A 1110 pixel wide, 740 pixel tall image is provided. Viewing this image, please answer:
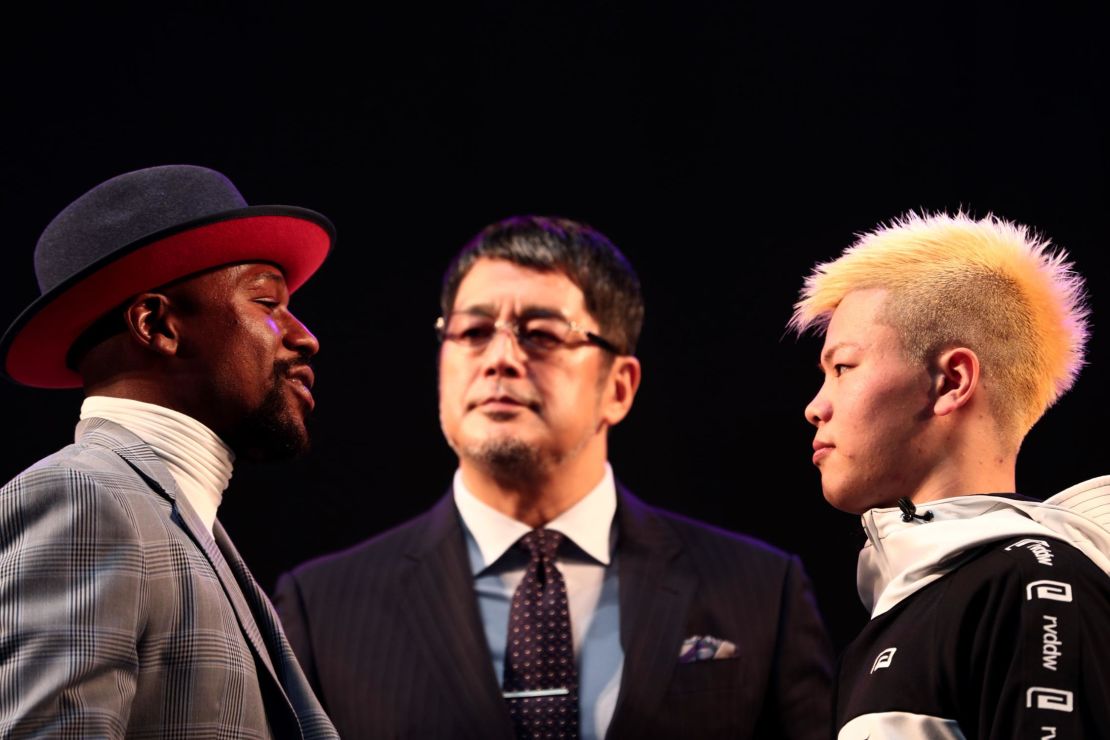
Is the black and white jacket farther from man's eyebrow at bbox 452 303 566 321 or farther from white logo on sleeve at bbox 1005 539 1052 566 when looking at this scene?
man's eyebrow at bbox 452 303 566 321

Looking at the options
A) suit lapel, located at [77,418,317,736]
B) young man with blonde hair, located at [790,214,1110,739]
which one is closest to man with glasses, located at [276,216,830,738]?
young man with blonde hair, located at [790,214,1110,739]

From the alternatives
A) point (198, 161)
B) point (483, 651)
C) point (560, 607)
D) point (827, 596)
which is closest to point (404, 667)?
point (483, 651)

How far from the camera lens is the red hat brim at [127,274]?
201cm

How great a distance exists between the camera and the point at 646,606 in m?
2.94

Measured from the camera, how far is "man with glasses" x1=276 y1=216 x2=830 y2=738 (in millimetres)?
2824

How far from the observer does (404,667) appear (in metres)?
2.87

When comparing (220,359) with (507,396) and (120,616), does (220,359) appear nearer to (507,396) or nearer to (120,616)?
(120,616)

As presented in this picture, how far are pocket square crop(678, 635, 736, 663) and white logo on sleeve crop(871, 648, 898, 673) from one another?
1027 mm

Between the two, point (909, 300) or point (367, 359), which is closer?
point (909, 300)

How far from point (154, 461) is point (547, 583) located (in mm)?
1231

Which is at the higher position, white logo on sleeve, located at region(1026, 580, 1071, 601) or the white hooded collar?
the white hooded collar

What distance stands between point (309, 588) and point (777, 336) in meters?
1.47

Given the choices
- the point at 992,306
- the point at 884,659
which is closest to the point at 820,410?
the point at 992,306

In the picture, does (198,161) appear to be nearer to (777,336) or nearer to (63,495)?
(777,336)
